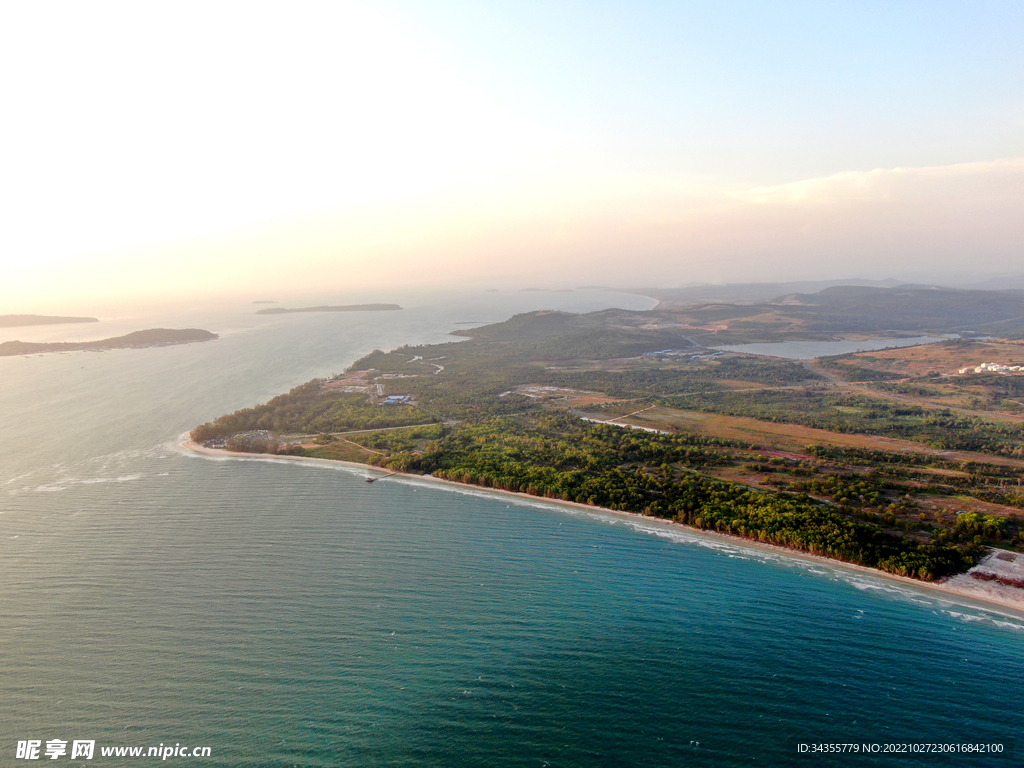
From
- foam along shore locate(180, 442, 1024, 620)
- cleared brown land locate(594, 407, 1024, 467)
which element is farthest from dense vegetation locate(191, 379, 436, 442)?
foam along shore locate(180, 442, 1024, 620)

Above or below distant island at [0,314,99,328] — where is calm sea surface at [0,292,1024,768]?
below

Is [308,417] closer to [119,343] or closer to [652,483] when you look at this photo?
[652,483]

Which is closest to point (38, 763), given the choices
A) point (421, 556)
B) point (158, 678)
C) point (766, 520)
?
point (158, 678)

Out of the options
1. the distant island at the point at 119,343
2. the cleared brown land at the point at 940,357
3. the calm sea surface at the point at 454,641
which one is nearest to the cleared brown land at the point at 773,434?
the calm sea surface at the point at 454,641

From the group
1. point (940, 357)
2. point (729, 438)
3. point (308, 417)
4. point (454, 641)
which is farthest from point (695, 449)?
point (940, 357)

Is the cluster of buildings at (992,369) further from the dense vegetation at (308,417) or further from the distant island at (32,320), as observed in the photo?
the distant island at (32,320)

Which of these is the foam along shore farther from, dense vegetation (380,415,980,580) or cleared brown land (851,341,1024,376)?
cleared brown land (851,341,1024,376)
